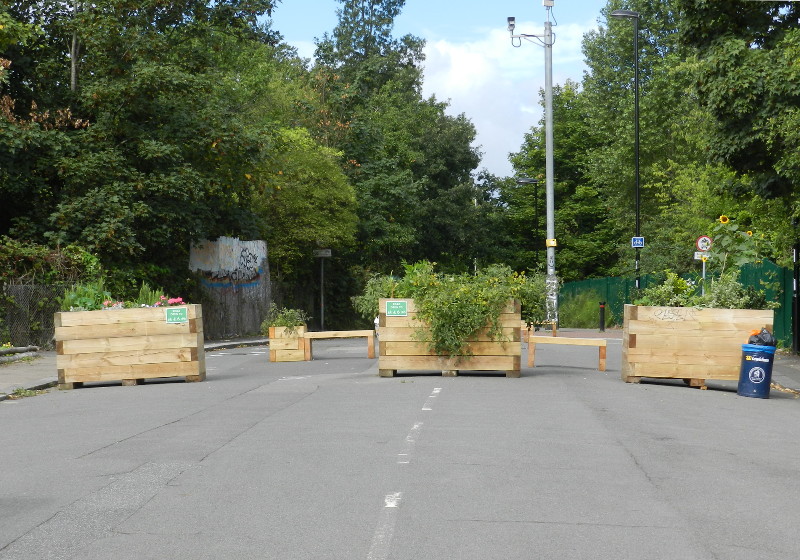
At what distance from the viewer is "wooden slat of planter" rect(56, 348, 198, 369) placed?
17.2 m

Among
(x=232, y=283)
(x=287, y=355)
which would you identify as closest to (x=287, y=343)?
(x=287, y=355)

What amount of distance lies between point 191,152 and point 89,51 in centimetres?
400

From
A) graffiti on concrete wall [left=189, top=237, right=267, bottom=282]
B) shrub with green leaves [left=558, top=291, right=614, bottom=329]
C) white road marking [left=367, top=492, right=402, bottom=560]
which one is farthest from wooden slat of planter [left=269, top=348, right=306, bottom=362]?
shrub with green leaves [left=558, top=291, right=614, bottom=329]

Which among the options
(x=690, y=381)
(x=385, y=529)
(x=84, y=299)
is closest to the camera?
(x=385, y=529)

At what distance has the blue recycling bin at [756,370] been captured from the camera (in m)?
15.2

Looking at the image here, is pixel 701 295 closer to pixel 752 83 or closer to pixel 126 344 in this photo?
pixel 752 83

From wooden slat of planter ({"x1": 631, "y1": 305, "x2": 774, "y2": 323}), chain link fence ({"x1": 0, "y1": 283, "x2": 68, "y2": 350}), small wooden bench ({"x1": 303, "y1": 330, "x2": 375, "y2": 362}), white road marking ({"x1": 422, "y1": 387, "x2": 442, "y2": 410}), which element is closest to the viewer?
white road marking ({"x1": 422, "y1": 387, "x2": 442, "y2": 410})

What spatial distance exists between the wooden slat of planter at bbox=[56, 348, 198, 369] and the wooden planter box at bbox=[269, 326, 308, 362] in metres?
5.42

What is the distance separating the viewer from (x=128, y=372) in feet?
57.2

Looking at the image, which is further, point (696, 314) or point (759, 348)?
point (696, 314)

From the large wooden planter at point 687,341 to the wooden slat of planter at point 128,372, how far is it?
7.01m

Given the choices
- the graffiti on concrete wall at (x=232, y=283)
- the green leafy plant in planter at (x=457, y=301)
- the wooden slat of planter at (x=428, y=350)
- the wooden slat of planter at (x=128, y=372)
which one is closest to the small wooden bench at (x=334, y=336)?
the green leafy plant in planter at (x=457, y=301)

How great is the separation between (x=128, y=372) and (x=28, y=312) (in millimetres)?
9600

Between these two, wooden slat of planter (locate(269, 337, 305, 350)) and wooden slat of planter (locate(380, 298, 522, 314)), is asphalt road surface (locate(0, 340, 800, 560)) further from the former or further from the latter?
wooden slat of planter (locate(269, 337, 305, 350))
